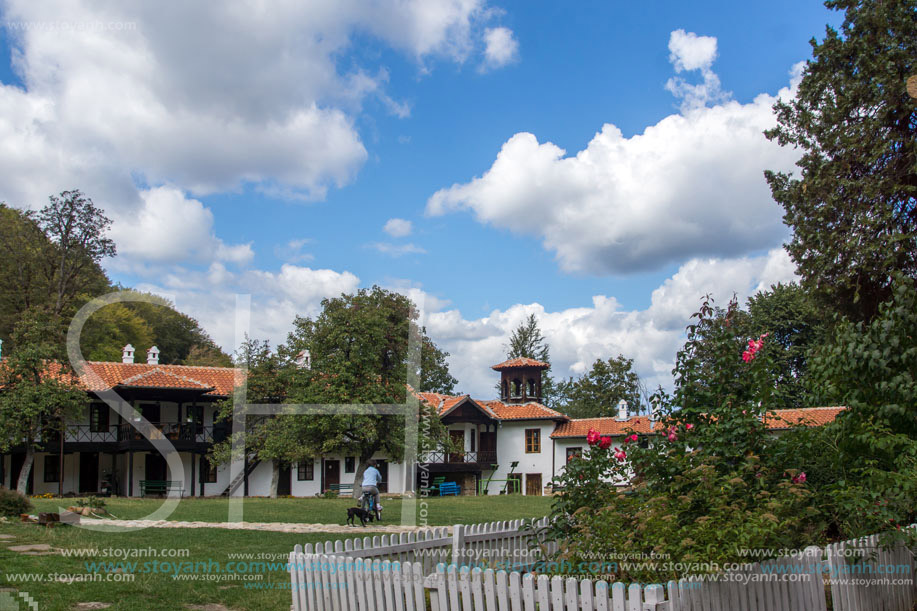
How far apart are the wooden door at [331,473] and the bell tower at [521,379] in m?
11.4

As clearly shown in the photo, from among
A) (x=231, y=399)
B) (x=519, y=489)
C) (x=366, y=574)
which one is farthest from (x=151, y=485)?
(x=366, y=574)

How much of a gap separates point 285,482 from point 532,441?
13133 millimetres

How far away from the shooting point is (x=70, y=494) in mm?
28094

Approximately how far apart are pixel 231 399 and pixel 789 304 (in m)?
29.5

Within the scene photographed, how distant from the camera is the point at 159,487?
2891cm

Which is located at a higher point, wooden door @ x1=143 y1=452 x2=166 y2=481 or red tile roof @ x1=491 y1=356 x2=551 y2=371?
red tile roof @ x1=491 y1=356 x2=551 y2=371

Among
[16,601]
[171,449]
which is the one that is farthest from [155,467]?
[16,601]

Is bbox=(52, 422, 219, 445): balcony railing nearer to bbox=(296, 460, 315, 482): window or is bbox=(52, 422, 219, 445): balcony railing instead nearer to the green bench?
bbox=(296, 460, 315, 482): window

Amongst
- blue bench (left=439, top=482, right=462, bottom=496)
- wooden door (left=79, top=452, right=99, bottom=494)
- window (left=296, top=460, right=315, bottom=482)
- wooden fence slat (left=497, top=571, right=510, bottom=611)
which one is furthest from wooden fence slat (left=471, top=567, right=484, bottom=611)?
blue bench (left=439, top=482, right=462, bottom=496)

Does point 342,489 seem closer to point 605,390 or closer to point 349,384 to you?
point 349,384

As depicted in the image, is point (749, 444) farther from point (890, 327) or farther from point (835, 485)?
point (890, 327)

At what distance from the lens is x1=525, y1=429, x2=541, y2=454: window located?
37.6 m

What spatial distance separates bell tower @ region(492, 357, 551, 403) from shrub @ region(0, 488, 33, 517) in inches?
1110

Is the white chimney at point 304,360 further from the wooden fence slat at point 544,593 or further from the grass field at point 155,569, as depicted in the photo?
the wooden fence slat at point 544,593
